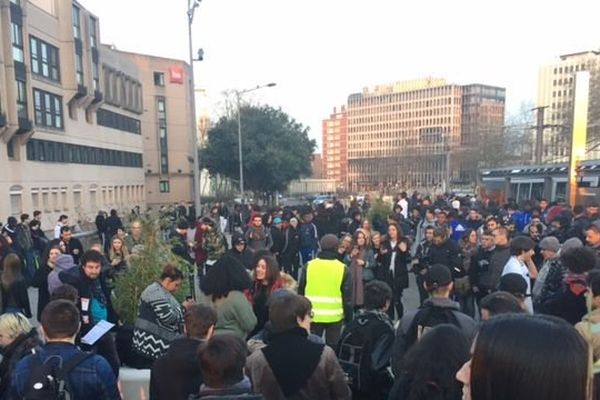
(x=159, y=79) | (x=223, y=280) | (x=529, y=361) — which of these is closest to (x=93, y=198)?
(x=159, y=79)

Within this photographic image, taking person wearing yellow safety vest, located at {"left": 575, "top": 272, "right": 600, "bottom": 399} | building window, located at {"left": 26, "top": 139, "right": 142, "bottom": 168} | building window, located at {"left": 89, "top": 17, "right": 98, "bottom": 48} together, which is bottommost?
person wearing yellow safety vest, located at {"left": 575, "top": 272, "right": 600, "bottom": 399}

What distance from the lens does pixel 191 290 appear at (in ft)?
22.7

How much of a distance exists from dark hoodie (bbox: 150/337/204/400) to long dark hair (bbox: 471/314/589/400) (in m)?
2.19

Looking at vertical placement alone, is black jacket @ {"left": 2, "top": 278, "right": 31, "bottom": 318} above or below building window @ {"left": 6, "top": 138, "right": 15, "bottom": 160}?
below

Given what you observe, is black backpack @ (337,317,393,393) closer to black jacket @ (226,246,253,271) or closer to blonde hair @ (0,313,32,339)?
blonde hair @ (0,313,32,339)

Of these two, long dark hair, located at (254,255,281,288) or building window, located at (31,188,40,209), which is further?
building window, located at (31,188,40,209)

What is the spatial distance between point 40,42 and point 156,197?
27.7 m

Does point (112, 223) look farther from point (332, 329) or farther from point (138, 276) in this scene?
point (332, 329)

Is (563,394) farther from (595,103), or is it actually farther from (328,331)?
(595,103)

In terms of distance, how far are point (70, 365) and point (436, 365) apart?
209 centimetres

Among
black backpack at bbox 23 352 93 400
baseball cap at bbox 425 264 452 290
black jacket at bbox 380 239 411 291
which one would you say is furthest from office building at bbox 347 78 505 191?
black backpack at bbox 23 352 93 400

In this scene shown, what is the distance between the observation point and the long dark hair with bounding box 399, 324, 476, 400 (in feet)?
7.93

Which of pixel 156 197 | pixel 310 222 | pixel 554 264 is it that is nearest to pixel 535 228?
pixel 554 264

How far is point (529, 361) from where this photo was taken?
1.18 m
